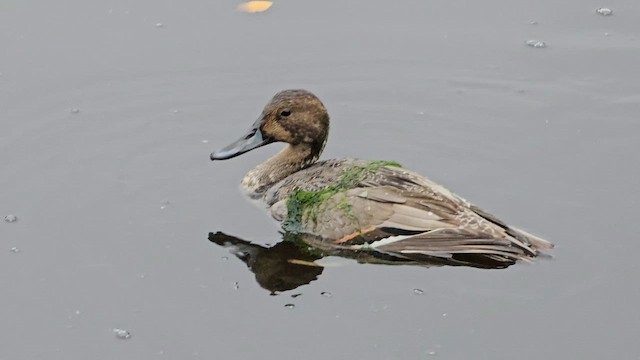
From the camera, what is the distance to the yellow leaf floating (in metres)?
12.3

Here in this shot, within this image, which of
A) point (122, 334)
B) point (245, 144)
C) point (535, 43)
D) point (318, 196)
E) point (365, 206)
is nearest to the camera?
point (122, 334)

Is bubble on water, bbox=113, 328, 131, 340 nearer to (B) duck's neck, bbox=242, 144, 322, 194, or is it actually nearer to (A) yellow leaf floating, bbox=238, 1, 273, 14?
(B) duck's neck, bbox=242, 144, 322, 194

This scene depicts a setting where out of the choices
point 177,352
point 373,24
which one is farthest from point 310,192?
point 373,24

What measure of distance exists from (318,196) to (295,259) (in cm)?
56

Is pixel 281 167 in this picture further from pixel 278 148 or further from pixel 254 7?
pixel 254 7

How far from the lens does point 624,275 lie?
28.3 feet

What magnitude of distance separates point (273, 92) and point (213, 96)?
520 millimetres

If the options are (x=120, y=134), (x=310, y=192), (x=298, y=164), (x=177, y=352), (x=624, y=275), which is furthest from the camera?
(x=120, y=134)

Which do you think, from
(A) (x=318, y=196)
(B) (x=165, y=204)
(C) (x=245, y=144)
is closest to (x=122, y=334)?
(B) (x=165, y=204)

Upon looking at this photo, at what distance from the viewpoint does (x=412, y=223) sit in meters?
9.00

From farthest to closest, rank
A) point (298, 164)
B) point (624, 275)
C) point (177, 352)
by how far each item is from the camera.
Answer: point (298, 164) → point (624, 275) → point (177, 352)

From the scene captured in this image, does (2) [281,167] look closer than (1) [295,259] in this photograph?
No

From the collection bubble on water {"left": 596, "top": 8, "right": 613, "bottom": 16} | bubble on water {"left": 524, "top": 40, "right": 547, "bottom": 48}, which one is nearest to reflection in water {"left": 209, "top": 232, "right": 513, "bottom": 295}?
bubble on water {"left": 524, "top": 40, "right": 547, "bottom": 48}

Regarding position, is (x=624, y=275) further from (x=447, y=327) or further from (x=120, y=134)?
(x=120, y=134)
